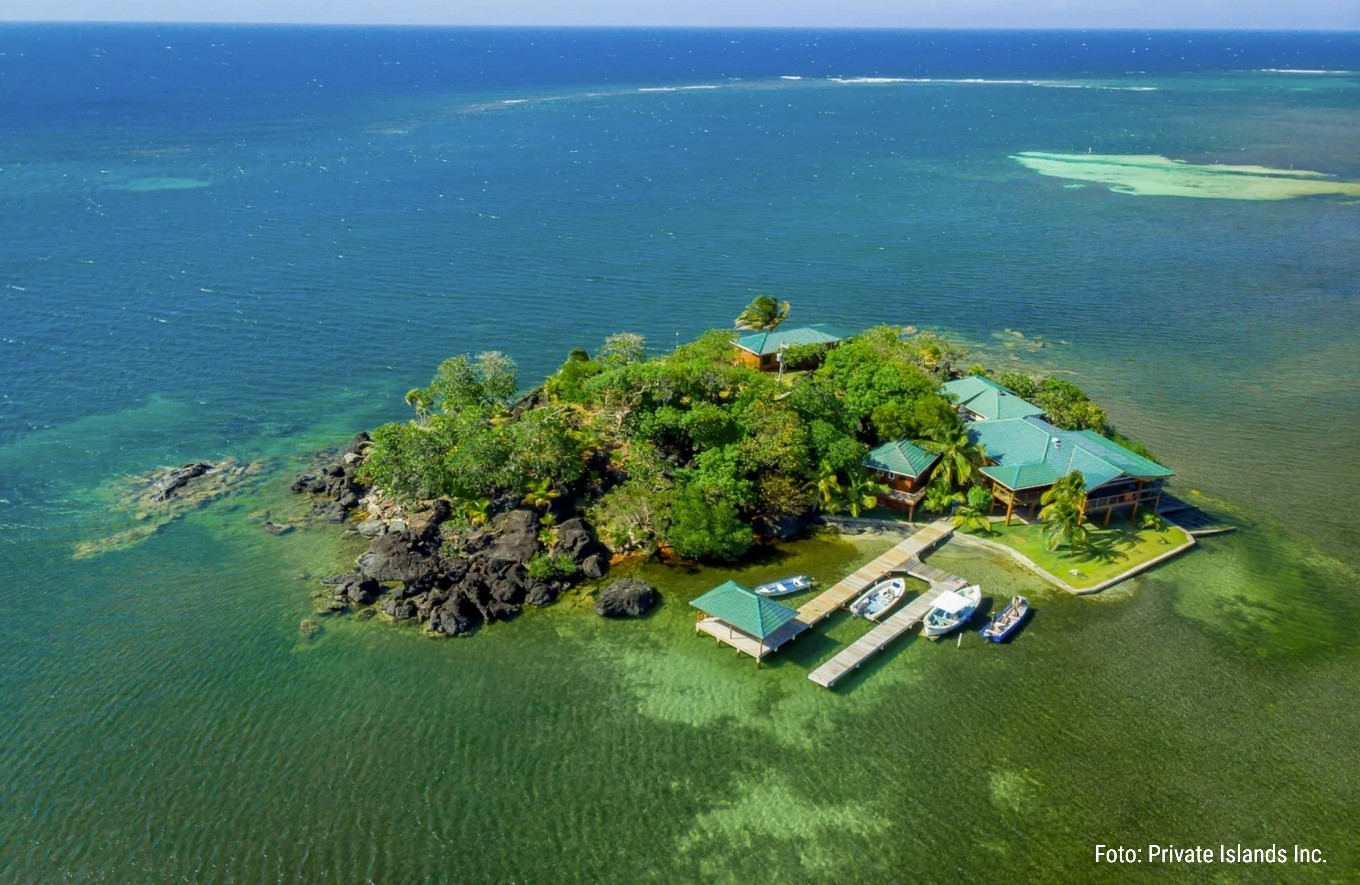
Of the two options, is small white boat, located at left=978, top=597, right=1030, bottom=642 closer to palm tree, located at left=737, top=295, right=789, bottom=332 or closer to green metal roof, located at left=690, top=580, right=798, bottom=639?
green metal roof, located at left=690, top=580, right=798, bottom=639

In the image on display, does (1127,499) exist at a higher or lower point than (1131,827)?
higher

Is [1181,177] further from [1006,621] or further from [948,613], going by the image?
[948,613]

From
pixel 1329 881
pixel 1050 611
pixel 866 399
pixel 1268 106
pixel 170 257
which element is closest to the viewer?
pixel 1329 881

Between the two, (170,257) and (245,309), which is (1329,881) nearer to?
(245,309)

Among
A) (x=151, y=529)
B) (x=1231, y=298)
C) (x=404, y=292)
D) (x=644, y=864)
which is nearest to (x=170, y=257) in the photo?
(x=404, y=292)

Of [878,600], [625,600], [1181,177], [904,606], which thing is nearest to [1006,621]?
[904,606]

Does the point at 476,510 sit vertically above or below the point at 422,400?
below

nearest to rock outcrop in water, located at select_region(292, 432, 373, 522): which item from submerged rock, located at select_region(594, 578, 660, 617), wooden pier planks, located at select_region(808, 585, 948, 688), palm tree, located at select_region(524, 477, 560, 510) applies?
palm tree, located at select_region(524, 477, 560, 510)
